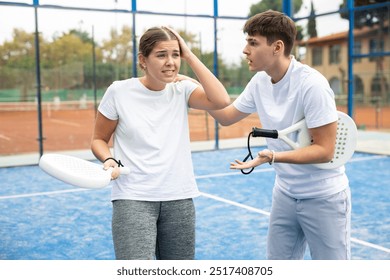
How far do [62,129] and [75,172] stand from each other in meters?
15.4

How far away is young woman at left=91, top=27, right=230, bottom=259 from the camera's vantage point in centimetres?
234

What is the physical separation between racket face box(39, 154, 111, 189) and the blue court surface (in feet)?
7.44

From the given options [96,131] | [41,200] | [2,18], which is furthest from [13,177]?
[96,131]

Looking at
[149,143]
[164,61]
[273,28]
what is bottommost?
[149,143]

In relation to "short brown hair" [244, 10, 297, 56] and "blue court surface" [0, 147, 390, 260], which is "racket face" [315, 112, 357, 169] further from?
"blue court surface" [0, 147, 390, 260]

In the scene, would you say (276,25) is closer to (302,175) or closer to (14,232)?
(302,175)

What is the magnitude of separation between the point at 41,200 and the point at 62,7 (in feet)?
13.2

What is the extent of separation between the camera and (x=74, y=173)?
7.11 ft

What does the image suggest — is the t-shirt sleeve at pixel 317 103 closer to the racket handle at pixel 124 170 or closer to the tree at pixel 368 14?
the racket handle at pixel 124 170

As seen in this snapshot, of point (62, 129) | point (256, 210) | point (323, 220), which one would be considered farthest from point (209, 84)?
point (62, 129)

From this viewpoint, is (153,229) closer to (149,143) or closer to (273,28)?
(149,143)

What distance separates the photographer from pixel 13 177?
27.5 ft

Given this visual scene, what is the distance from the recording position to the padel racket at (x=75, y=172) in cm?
215

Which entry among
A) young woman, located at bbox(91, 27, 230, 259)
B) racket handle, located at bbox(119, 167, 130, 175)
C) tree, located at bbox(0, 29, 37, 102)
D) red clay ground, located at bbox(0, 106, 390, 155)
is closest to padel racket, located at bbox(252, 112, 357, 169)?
young woman, located at bbox(91, 27, 230, 259)
